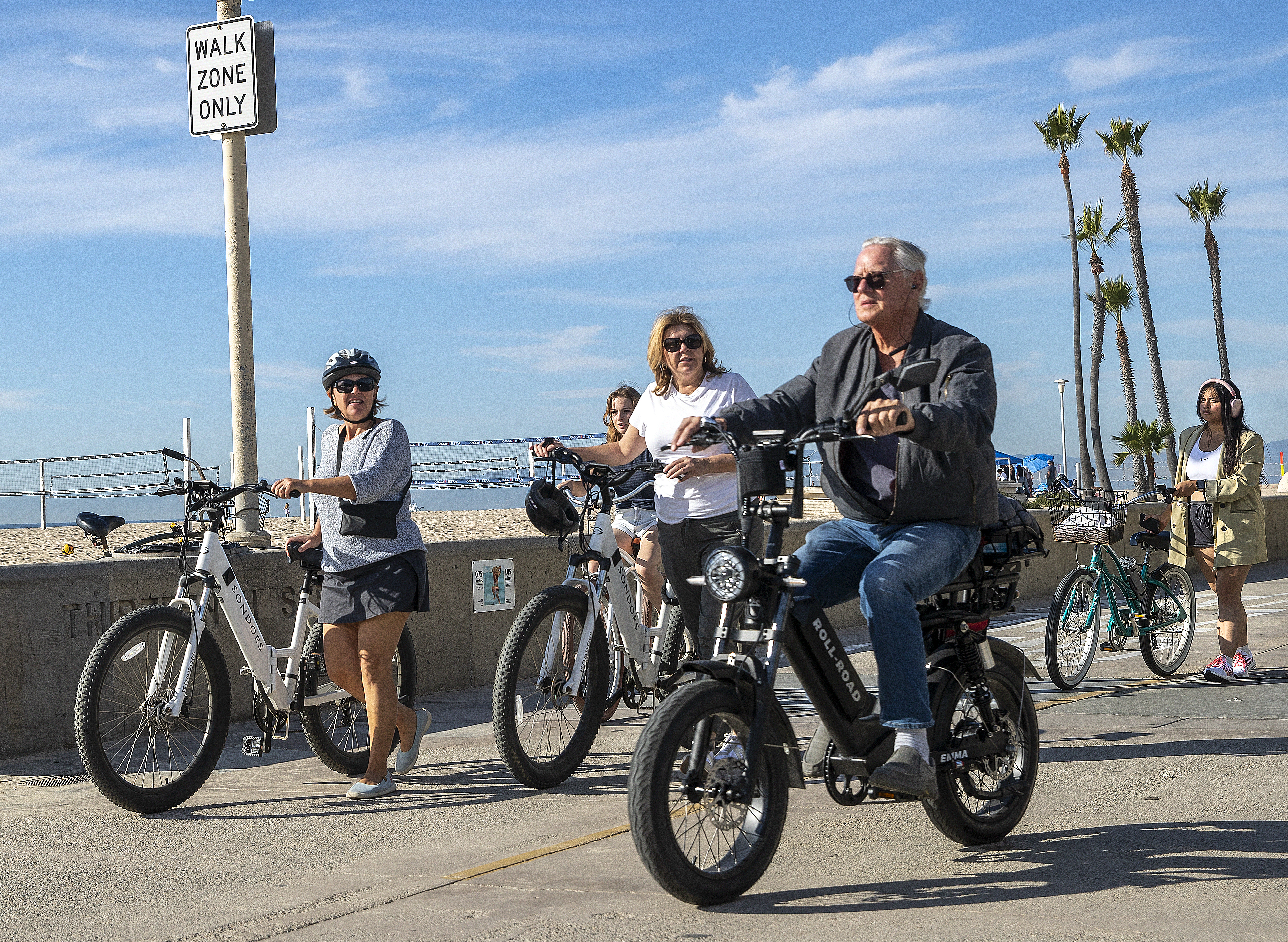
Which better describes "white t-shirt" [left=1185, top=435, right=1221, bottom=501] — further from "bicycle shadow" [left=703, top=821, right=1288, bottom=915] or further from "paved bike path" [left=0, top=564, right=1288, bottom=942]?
"bicycle shadow" [left=703, top=821, right=1288, bottom=915]

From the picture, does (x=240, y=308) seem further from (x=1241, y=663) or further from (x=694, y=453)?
(x=1241, y=663)

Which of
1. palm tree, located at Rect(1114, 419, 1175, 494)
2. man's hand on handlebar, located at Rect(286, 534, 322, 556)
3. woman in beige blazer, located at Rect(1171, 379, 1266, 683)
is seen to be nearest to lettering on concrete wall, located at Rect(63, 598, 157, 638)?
man's hand on handlebar, located at Rect(286, 534, 322, 556)

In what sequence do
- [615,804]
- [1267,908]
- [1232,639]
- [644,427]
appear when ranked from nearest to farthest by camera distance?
[1267,908]
[615,804]
[644,427]
[1232,639]

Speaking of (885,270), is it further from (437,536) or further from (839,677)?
(437,536)

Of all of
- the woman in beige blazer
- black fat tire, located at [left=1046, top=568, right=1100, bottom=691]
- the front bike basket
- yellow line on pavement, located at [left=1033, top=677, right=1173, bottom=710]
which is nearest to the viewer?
yellow line on pavement, located at [left=1033, top=677, right=1173, bottom=710]

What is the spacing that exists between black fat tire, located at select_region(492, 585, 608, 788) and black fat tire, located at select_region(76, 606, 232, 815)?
1.16m

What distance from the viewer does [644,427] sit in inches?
258

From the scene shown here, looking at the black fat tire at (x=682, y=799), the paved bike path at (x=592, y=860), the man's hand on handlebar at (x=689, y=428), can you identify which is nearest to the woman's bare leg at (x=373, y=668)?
the paved bike path at (x=592, y=860)

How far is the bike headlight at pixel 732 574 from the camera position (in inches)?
152

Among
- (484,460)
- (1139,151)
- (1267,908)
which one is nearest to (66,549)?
(1267,908)

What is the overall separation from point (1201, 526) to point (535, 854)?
5760 millimetres

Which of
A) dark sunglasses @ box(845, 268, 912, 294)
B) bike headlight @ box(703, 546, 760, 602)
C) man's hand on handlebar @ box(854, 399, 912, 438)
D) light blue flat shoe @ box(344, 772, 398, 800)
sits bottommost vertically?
light blue flat shoe @ box(344, 772, 398, 800)

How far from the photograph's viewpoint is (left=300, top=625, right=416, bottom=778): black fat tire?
6078 mm

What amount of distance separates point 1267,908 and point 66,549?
632 centimetres
